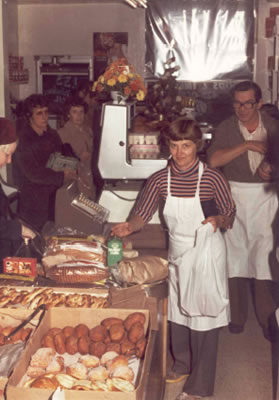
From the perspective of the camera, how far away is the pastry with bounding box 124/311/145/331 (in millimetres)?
2318

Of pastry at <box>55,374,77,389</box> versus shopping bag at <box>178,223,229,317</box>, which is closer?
pastry at <box>55,374,77,389</box>

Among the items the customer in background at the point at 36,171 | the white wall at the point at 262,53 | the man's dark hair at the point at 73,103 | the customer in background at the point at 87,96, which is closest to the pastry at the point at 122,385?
the customer in background at the point at 36,171

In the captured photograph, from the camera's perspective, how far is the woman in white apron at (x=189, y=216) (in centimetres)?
302

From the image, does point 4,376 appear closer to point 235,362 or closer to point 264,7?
point 235,362

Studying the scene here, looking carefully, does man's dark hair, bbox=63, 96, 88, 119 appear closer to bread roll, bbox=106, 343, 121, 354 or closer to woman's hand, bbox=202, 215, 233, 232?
woman's hand, bbox=202, 215, 233, 232

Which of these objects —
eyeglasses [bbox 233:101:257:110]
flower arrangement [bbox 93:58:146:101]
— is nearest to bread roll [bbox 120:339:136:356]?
eyeglasses [bbox 233:101:257:110]

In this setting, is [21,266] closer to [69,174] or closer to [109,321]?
[109,321]

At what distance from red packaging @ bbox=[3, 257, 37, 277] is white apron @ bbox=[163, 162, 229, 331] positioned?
2.50ft

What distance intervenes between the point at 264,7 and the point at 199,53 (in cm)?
110

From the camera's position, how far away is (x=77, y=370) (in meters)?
2.01

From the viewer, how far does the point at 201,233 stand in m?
3.03

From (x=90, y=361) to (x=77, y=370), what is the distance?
0.10 m

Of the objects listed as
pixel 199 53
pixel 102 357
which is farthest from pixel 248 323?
pixel 199 53

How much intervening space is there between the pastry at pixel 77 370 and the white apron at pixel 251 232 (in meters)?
2.13
